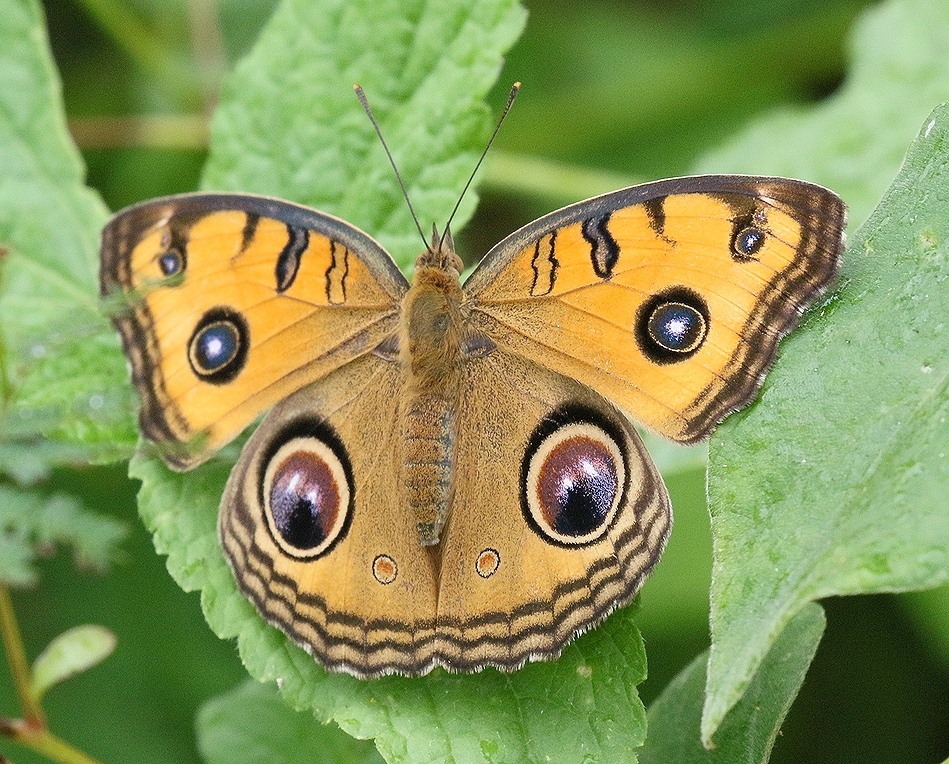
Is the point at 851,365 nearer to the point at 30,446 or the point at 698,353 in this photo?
the point at 698,353

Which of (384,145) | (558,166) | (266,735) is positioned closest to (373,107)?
(384,145)

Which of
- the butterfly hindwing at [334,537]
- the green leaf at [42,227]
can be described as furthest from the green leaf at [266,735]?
the green leaf at [42,227]

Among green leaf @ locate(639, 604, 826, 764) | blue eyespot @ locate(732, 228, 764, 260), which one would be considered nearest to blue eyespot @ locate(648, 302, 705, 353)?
blue eyespot @ locate(732, 228, 764, 260)

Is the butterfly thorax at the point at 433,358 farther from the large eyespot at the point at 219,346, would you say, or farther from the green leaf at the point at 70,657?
the green leaf at the point at 70,657

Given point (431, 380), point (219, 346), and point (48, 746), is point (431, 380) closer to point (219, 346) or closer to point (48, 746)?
point (219, 346)

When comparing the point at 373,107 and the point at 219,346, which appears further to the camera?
the point at 373,107

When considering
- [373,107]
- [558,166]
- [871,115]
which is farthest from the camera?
[558,166]

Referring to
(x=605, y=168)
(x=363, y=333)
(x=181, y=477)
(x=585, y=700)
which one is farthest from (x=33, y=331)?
(x=605, y=168)
